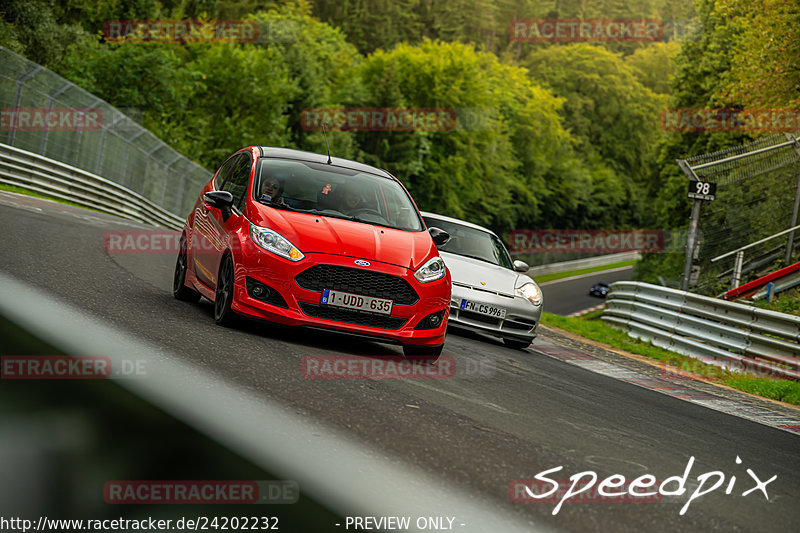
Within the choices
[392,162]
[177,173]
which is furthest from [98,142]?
[392,162]

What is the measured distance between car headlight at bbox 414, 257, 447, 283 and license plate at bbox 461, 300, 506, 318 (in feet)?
11.6

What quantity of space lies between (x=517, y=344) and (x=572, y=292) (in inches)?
1918

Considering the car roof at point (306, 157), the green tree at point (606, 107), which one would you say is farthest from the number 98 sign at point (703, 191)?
the green tree at point (606, 107)

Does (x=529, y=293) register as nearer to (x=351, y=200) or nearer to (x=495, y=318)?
(x=495, y=318)

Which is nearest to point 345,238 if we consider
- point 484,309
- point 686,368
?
point 484,309

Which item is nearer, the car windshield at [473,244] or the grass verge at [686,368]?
the grass verge at [686,368]

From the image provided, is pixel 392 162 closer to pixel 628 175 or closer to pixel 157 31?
pixel 157 31

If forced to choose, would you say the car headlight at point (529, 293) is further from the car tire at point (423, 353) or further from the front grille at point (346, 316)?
the front grille at point (346, 316)

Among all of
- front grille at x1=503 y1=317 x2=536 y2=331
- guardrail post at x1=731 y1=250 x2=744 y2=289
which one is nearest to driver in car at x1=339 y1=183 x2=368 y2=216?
front grille at x1=503 y1=317 x2=536 y2=331

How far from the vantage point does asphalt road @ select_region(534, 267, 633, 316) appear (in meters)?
49.9

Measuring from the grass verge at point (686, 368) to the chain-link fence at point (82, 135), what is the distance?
14.6 meters

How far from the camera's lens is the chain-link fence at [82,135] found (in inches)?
935

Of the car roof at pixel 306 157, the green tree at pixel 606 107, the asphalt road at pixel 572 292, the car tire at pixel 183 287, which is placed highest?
the green tree at pixel 606 107

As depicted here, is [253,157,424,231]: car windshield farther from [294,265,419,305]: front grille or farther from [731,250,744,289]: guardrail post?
[731,250,744,289]: guardrail post
